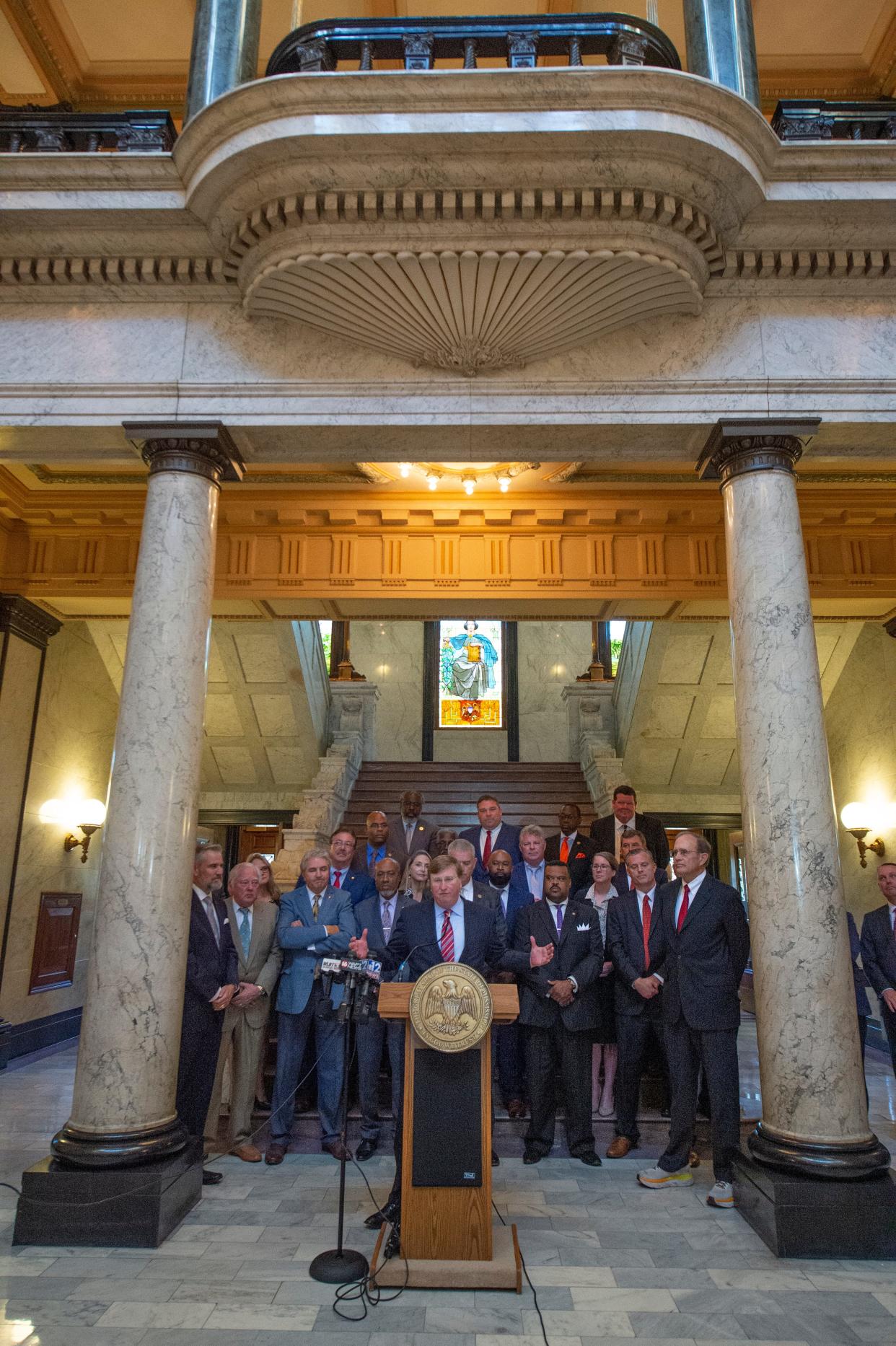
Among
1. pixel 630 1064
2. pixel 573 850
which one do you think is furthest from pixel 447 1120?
pixel 573 850

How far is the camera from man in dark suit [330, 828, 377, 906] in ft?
17.3

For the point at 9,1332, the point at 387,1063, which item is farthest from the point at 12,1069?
the point at 9,1332

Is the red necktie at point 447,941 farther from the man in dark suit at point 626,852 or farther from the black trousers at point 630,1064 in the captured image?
the man in dark suit at point 626,852

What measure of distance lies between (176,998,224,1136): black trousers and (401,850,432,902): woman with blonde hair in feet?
4.14

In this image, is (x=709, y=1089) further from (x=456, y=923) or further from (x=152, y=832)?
(x=152, y=832)

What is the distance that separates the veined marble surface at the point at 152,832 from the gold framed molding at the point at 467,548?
257cm

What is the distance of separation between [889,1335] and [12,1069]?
6.49m

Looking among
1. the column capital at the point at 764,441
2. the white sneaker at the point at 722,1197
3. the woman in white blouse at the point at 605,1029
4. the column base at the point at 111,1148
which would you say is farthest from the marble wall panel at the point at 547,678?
the column base at the point at 111,1148

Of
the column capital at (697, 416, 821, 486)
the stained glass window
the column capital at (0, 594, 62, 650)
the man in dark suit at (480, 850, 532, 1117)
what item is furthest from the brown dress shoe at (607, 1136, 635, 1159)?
the stained glass window

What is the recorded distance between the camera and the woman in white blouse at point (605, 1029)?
4992 millimetres

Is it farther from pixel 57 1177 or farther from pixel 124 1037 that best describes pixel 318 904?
pixel 57 1177

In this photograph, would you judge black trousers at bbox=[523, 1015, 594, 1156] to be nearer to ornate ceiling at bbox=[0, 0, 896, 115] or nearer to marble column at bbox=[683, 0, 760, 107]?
marble column at bbox=[683, 0, 760, 107]

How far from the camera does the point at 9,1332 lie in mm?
2850

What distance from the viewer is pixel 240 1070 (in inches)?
189
